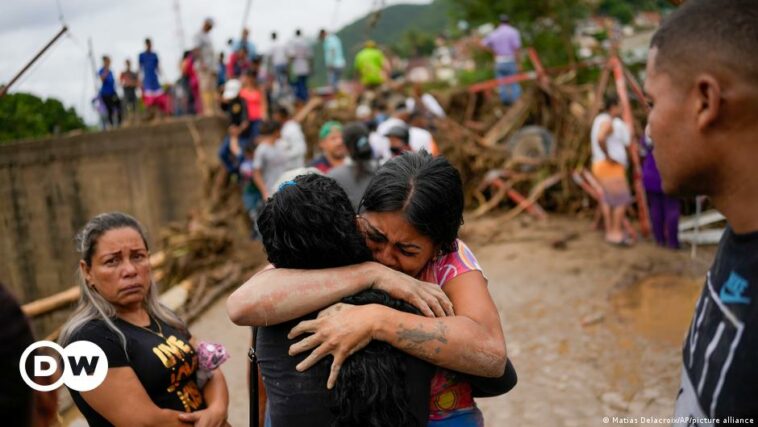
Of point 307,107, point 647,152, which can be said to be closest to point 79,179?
point 307,107

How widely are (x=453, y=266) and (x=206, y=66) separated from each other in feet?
38.4

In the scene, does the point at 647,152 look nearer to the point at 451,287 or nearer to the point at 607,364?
the point at 607,364

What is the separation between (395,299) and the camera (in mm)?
1685

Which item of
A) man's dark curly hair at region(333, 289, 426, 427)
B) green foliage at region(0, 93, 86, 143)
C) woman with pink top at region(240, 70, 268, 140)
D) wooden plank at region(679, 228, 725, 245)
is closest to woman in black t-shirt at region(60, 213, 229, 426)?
man's dark curly hair at region(333, 289, 426, 427)

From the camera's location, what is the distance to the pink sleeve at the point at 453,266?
187 cm

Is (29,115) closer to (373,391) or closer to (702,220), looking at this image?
(373,391)

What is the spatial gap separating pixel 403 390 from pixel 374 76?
1148 cm

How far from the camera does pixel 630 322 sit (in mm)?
5688

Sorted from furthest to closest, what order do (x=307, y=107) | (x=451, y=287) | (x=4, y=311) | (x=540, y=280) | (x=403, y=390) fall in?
(x=307, y=107) < (x=540, y=280) < (x=451, y=287) < (x=403, y=390) < (x=4, y=311)

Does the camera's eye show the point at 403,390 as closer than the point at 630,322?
Yes

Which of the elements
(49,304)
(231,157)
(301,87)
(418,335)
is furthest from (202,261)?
(418,335)

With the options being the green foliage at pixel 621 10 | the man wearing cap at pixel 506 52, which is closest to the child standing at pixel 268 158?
the man wearing cap at pixel 506 52

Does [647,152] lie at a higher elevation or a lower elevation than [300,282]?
lower

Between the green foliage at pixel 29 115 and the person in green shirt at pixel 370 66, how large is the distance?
658 centimetres
